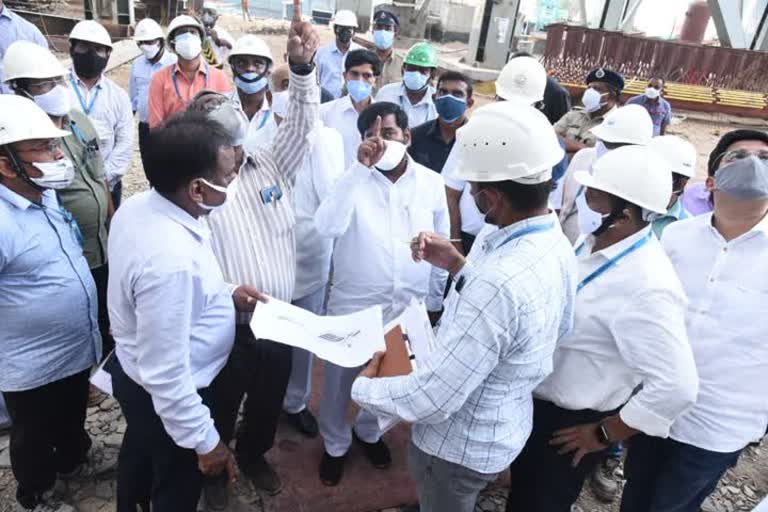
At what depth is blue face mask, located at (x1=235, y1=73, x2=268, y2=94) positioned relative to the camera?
3.47m

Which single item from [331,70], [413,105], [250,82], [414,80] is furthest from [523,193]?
[331,70]

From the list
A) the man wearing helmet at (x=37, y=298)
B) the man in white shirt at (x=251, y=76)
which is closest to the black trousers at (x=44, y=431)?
the man wearing helmet at (x=37, y=298)

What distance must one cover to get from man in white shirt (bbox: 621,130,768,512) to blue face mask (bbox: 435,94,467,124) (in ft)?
6.49

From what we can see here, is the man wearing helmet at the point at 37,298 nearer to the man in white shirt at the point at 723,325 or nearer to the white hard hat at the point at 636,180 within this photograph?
the white hard hat at the point at 636,180

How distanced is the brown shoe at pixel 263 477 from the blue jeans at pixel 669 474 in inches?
69.4

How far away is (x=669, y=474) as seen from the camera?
7.50 feet

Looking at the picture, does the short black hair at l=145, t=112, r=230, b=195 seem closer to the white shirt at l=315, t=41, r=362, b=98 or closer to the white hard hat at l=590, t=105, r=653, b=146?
the white hard hat at l=590, t=105, r=653, b=146

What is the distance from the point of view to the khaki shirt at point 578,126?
4.82m

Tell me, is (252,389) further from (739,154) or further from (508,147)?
(739,154)

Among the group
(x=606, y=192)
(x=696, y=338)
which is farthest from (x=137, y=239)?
(x=696, y=338)

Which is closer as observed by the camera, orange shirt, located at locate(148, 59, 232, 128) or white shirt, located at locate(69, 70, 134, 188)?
white shirt, located at locate(69, 70, 134, 188)

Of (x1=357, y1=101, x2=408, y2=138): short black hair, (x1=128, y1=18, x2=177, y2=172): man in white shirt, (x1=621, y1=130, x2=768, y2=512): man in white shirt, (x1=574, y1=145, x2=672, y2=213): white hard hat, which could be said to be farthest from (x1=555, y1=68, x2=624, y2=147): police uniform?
(x1=128, y1=18, x2=177, y2=172): man in white shirt

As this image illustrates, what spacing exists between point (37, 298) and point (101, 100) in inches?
100

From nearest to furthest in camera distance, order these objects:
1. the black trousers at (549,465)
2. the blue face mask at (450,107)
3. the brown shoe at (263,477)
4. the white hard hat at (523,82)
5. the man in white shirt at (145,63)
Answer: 1. the black trousers at (549,465)
2. the brown shoe at (263,477)
3. the blue face mask at (450,107)
4. the white hard hat at (523,82)
5. the man in white shirt at (145,63)
